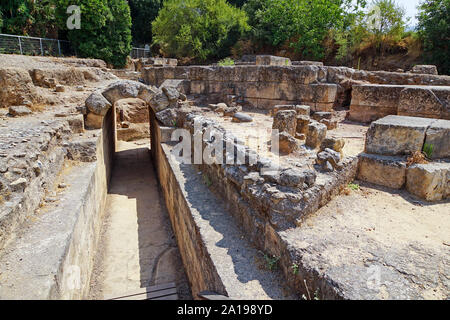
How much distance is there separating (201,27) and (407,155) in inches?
728

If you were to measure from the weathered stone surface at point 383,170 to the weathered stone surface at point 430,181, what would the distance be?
0.51 ft

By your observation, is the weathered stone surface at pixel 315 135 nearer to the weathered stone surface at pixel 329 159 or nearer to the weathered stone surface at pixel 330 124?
the weathered stone surface at pixel 329 159

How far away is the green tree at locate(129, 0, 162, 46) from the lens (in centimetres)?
2784

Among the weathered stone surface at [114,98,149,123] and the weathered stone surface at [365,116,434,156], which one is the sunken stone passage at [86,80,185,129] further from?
the weathered stone surface at [114,98,149,123]

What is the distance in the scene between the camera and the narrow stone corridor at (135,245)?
15.7 ft

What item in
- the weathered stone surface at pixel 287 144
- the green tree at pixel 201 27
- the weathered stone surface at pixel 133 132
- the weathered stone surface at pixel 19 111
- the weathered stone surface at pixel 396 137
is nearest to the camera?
the weathered stone surface at pixel 396 137

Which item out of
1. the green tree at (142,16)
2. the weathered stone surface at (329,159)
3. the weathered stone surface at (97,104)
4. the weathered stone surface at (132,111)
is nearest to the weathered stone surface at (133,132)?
the weathered stone surface at (132,111)

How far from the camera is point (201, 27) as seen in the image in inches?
778

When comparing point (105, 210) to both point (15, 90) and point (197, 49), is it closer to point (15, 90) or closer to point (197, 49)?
point (15, 90)

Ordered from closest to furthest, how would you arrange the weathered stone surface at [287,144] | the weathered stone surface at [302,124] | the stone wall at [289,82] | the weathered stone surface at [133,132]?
Result: the weathered stone surface at [287,144] < the weathered stone surface at [302,124] < the stone wall at [289,82] < the weathered stone surface at [133,132]

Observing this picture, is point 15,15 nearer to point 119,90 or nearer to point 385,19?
point 119,90

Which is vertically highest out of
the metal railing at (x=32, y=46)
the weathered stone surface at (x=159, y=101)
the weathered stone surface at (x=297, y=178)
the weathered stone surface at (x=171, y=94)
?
the metal railing at (x=32, y=46)

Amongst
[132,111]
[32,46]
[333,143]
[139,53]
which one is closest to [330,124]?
[333,143]

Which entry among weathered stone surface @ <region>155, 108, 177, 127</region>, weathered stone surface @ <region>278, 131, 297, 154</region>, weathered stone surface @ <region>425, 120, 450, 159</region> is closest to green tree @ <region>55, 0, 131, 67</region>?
weathered stone surface @ <region>155, 108, 177, 127</region>
